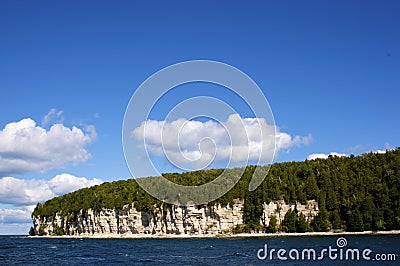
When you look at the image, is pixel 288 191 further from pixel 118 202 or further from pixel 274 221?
pixel 118 202

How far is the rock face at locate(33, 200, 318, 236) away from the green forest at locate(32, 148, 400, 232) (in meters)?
1.84

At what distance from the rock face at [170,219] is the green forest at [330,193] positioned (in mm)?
1844

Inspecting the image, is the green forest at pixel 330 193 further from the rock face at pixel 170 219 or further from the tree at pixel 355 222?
the rock face at pixel 170 219

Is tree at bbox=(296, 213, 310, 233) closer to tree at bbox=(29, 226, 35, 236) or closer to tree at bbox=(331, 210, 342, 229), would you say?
tree at bbox=(331, 210, 342, 229)

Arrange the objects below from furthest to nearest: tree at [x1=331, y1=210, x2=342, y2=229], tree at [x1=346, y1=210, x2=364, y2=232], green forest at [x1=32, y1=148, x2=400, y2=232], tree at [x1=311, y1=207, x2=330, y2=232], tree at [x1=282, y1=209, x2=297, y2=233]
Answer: tree at [x1=282, y1=209, x2=297, y2=233] < tree at [x1=311, y1=207, x2=330, y2=232] < tree at [x1=331, y1=210, x2=342, y2=229] < green forest at [x1=32, y1=148, x2=400, y2=232] < tree at [x1=346, y1=210, x2=364, y2=232]

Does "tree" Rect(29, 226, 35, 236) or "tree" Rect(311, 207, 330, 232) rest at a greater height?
"tree" Rect(311, 207, 330, 232)

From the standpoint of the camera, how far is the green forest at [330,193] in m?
113

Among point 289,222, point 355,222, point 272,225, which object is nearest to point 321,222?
point 289,222

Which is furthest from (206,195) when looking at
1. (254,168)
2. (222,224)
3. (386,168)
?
(386,168)

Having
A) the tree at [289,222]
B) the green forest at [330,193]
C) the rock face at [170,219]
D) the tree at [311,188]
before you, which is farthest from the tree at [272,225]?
the tree at [311,188]

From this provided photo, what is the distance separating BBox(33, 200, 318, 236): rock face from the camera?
124m

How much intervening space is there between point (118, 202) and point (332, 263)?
107 m

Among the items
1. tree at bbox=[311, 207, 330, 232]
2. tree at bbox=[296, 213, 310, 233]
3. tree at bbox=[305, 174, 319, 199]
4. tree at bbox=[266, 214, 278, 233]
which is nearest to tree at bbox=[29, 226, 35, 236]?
tree at bbox=[266, 214, 278, 233]

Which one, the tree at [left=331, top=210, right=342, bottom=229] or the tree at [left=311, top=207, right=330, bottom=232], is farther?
the tree at [left=311, top=207, right=330, bottom=232]
